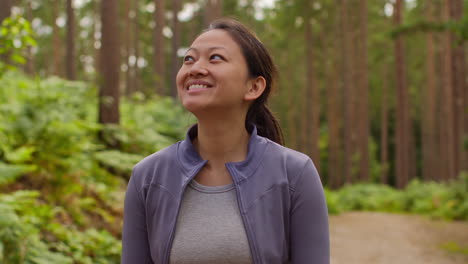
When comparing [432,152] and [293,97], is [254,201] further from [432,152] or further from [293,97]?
[293,97]

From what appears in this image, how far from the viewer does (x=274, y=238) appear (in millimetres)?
1884

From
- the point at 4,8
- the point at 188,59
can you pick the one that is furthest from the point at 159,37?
the point at 188,59

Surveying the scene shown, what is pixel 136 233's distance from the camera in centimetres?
205

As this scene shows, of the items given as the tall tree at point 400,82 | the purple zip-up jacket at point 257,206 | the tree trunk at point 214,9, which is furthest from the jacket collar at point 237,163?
the tall tree at point 400,82

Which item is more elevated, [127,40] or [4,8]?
[127,40]

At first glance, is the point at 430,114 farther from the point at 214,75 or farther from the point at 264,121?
the point at 214,75

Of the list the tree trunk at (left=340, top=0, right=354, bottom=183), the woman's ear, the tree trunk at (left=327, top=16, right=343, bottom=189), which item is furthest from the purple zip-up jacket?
the tree trunk at (left=327, top=16, right=343, bottom=189)

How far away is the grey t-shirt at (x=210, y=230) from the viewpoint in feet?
6.10

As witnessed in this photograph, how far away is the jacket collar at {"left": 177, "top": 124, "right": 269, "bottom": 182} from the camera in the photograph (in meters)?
1.97

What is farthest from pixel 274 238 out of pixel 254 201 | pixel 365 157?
pixel 365 157

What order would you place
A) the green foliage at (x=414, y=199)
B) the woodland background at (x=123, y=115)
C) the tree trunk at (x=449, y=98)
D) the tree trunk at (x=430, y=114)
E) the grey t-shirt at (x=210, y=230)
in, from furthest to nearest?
the tree trunk at (x=430, y=114)
the tree trunk at (x=449, y=98)
the green foliage at (x=414, y=199)
the woodland background at (x=123, y=115)
the grey t-shirt at (x=210, y=230)

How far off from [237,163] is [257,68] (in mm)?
447

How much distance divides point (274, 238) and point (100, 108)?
919cm

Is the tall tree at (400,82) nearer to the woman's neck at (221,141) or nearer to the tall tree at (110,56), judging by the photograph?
the tall tree at (110,56)
